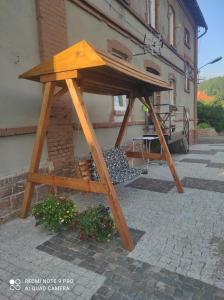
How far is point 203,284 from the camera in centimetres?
224

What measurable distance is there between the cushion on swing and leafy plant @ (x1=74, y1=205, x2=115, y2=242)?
4.47 ft

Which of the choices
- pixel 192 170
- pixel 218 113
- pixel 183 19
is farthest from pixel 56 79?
pixel 218 113

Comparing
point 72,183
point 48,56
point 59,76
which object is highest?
point 48,56

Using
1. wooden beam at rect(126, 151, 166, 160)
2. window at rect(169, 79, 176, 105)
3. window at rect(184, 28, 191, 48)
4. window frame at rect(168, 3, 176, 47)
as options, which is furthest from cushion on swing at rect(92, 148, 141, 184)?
window at rect(184, 28, 191, 48)

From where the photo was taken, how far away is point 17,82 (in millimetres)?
3795

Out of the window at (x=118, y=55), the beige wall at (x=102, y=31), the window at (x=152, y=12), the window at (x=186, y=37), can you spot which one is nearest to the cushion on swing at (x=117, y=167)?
the beige wall at (x=102, y=31)

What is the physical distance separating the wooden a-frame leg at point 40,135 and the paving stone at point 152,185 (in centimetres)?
247

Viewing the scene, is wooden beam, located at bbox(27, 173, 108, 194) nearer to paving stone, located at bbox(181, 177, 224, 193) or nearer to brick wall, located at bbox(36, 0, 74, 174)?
brick wall, located at bbox(36, 0, 74, 174)

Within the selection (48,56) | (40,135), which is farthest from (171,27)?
(40,135)

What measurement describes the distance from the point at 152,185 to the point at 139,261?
2985 mm

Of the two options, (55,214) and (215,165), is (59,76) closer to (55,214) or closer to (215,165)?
(55,214)

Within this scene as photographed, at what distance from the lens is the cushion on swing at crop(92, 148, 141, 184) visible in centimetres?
445

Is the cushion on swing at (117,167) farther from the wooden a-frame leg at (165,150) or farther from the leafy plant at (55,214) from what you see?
the leafy plant at (55,214)

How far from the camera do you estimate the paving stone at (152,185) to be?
204 inches
